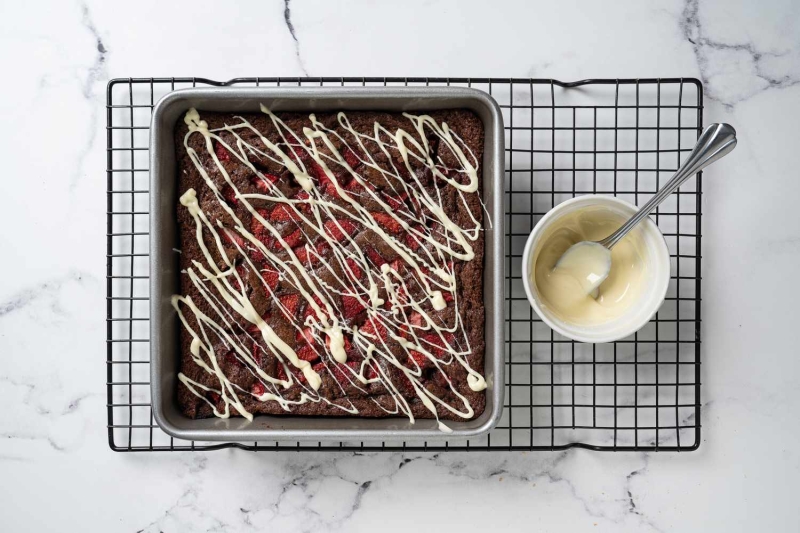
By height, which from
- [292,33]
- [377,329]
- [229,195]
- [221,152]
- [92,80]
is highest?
[292,33]

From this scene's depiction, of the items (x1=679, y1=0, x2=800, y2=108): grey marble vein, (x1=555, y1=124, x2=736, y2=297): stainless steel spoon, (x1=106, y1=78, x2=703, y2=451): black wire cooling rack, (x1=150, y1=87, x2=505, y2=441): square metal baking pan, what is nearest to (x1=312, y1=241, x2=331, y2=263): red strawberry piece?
(x1=150, y1=87, x2=505, y2=441): square metal baking pan

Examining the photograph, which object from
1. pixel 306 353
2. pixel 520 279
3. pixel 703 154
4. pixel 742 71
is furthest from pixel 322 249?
pixel 742 71

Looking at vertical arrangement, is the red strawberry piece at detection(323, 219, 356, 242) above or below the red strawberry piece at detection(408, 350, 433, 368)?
above

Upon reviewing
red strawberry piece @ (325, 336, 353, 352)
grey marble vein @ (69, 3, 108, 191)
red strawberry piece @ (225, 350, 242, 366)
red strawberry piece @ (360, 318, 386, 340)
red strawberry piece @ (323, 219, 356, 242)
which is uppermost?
grey marble vein @ (69, 3, 108, 191)

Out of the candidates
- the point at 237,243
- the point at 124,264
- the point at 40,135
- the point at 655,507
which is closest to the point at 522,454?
the point at 655,507

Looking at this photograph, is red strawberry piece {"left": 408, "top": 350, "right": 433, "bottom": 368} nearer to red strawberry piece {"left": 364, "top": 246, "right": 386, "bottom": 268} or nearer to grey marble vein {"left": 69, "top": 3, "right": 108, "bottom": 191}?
red strawberry piece {"left": 364, "top": 246, "right": 386, "bottom": 268}

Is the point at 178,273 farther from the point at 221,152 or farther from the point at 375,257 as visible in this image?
the point at 375,257

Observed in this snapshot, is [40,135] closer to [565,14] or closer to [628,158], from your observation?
[565,14]

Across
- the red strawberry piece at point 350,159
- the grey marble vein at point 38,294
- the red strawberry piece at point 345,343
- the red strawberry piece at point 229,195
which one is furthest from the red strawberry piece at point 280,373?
the grey marble vein at point 38,294
